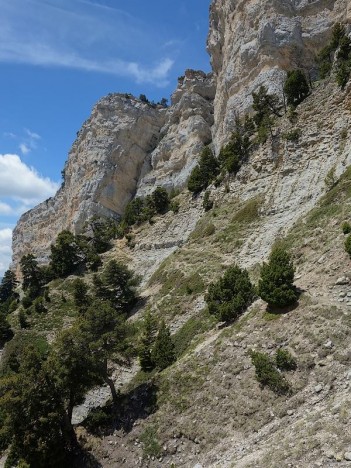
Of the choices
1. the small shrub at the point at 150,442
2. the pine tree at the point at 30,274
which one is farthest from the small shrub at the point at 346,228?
the pine tree at the point at 30,274

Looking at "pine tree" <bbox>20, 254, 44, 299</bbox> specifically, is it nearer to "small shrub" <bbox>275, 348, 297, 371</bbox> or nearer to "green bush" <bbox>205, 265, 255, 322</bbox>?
"green bush" <bbox>205, 265, 255, 322</bbox>

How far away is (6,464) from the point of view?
20078 millimetres

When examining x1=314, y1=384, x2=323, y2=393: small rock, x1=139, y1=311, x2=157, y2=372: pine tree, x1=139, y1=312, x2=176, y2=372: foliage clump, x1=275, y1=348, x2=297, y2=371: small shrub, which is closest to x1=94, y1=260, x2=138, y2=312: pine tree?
x1=139, y1=311, x2=157, y2=372: pine tree

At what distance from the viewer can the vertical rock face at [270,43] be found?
58531mm

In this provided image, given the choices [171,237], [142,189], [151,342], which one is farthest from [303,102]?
[142,189]

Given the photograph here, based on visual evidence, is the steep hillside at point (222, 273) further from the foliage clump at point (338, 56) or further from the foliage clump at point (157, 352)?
the foliage clump at point (338, 56)

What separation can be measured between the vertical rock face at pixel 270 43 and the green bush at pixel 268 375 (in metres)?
46.3

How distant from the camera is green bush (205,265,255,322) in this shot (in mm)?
22172

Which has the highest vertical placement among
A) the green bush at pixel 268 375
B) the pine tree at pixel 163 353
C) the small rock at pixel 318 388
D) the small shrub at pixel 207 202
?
the small shrub at pixel 207 202

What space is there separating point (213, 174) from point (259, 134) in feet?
31.6

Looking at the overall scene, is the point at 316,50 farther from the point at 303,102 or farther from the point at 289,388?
the point at 289,388

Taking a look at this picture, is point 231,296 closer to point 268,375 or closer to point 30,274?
point 268,375

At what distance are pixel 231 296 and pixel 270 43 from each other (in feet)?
167

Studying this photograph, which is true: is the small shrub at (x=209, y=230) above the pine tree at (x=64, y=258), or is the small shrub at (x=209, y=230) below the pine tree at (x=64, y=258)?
below
